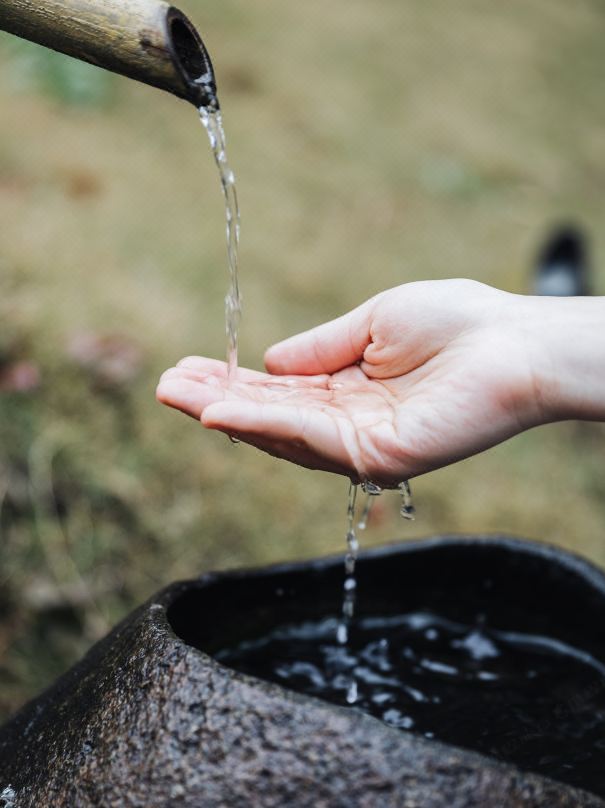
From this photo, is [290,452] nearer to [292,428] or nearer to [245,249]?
[292,428]

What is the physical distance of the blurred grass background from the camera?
3.20 meters

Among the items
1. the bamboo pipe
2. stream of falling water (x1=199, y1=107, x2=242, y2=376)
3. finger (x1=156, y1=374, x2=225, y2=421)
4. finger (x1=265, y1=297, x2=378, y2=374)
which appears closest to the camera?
the bamboo pipe

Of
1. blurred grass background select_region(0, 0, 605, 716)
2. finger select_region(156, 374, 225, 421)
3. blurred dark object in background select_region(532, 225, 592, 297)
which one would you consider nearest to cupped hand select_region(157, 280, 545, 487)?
finger select_region(156, 374, 225, 421)

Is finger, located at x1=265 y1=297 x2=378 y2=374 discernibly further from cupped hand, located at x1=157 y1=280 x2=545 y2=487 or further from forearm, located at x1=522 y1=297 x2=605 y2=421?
forearm, located at x1=522 y1=297 x2=605 y2=421

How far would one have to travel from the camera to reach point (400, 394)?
71.8 inches

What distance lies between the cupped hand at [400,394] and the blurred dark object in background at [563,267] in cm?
323

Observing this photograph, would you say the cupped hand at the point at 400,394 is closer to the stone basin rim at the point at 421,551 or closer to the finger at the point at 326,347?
the finger at the point at 326,347

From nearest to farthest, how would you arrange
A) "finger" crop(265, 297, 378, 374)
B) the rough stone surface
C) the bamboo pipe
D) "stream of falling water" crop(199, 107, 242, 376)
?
the rough stone surface
the bamboo pipe
"stream of falling water" crop(199, 107, 242, 376)
"finger" crop(265, 297, 378, 374)

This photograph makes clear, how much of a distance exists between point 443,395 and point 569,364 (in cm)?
24

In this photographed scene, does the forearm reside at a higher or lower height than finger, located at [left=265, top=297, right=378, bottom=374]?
higher

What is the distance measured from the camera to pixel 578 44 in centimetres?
933

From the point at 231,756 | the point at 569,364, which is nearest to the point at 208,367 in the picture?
the point at 569,364

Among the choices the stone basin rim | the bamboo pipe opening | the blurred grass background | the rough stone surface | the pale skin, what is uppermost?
the bamboo pipe opening

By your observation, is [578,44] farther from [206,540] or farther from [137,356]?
[206,540]
